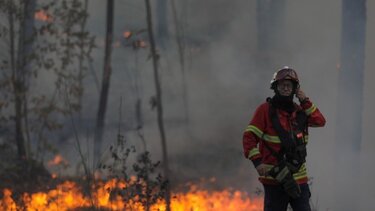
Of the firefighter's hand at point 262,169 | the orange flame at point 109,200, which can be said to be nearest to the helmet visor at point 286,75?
the firefighter's hand at point 262,169

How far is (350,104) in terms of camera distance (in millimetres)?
10758

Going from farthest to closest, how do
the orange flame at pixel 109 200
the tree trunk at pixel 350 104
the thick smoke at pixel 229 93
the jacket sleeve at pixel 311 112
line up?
the thick smoke at pixel 229 93 → the tree trunk at pixel 350 104 → the orange flame at pixel 109 200 → the jacket sleeve at pixel 311 112

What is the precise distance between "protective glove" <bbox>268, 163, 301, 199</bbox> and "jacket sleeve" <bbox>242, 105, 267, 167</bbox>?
17cm

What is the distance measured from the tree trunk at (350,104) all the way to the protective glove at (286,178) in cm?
633

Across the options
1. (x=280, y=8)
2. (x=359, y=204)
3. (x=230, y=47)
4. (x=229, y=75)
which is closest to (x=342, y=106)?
(x=359, y=204)

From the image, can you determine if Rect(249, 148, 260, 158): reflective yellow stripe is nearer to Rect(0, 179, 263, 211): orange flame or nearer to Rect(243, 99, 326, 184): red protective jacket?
Rect(243, 99, 326, 184): red protective jacket

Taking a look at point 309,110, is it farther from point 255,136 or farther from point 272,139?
point 255,136

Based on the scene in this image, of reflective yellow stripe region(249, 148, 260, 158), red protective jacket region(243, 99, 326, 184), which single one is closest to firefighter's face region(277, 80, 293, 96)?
red protective jacket region(243, 99, 326, 184)

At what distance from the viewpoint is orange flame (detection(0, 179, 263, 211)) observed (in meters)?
7.69

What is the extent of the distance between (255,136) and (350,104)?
6745mm

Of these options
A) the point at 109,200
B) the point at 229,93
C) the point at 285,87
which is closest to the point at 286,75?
the point at 285,87

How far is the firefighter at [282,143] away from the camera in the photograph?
4.52 metres

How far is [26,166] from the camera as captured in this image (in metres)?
9.34

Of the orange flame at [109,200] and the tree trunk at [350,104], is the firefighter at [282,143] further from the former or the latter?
the tree trunk at [350,104]
